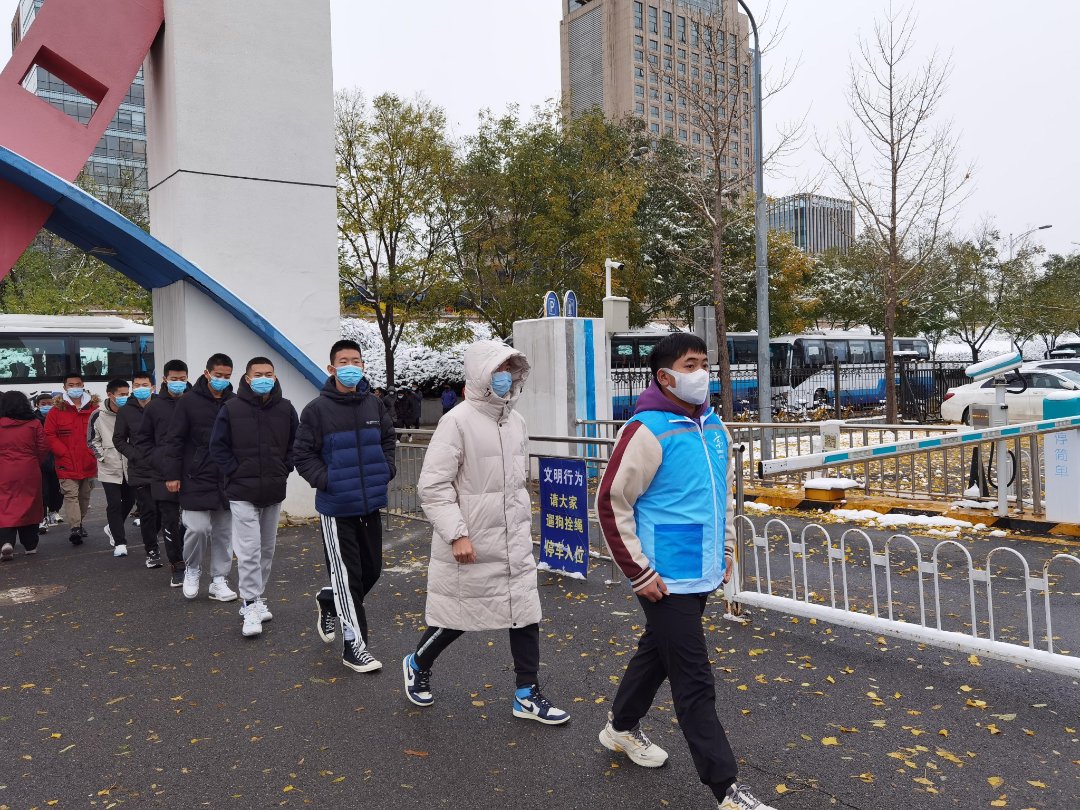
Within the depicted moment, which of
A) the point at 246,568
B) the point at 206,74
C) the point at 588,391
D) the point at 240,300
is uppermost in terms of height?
the point at 206,74

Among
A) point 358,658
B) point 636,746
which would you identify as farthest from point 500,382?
point 358,658

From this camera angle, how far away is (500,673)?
4703 millimetres

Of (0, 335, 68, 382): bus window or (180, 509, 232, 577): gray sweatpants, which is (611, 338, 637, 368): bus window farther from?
(180, 509, 232, 577): gray sweatpants

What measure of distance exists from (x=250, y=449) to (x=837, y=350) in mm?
31405

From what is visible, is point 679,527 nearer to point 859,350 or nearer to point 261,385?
point 261,385

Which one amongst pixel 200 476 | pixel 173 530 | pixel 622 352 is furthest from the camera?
pixel 622 352

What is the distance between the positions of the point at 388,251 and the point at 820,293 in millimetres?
27000

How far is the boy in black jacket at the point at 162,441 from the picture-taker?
704 cm

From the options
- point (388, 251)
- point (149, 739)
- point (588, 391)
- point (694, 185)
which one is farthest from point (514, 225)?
point (149, 739)

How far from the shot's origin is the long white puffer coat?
12.8 ft

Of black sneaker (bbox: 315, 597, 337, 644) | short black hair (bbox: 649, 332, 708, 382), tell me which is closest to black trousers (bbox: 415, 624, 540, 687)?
black sneaker (bbox: 315, 597, 337, 644)

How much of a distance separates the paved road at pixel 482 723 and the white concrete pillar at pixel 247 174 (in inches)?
164

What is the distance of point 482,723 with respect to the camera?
4.04 metres

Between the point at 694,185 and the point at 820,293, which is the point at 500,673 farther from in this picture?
the point at 820,293
